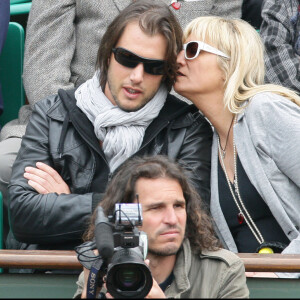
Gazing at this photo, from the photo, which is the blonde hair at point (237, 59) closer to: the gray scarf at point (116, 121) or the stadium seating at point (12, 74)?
the gray scarf at point (116, 121)

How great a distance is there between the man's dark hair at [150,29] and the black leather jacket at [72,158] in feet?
0.65

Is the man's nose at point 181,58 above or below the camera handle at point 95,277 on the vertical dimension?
above

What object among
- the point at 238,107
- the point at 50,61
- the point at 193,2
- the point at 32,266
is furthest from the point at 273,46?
the point at 32,266

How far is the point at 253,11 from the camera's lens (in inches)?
199

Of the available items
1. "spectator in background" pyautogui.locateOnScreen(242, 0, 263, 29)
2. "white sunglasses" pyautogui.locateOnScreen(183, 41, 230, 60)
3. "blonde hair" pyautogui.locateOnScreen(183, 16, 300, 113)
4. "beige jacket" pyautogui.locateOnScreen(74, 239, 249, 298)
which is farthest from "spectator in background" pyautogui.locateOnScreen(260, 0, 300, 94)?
"beige jacket" pyautogui.locateOnScreen(74, 239, 249, 298)

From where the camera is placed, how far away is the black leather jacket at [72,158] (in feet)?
11.8

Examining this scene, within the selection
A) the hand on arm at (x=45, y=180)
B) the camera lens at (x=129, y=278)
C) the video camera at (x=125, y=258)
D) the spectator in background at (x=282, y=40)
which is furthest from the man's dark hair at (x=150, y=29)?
the camera lens at (x=129, y=278)

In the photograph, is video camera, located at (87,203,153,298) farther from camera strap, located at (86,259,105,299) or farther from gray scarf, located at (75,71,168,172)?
gray scarf, located at (75,71,168,172)

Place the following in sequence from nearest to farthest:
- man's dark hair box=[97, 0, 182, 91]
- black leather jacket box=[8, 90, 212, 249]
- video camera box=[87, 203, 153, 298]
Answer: video camera box=[87, 203, 153, 298] → black leather jacket box=[8, 90, 212, 249] → man's dark hair box=[97, 0, 182, 91]

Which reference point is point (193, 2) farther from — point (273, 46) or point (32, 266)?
point (32, 266)

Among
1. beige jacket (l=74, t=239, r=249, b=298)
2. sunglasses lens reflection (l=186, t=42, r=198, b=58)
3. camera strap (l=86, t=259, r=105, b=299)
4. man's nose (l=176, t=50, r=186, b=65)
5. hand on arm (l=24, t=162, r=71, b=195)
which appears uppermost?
sunglasses lens reflection (l=186, t=42, r=198, b=58)

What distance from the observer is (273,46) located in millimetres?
4609

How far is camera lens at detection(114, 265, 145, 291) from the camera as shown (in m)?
2.60

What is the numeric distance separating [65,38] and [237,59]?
1.06m
